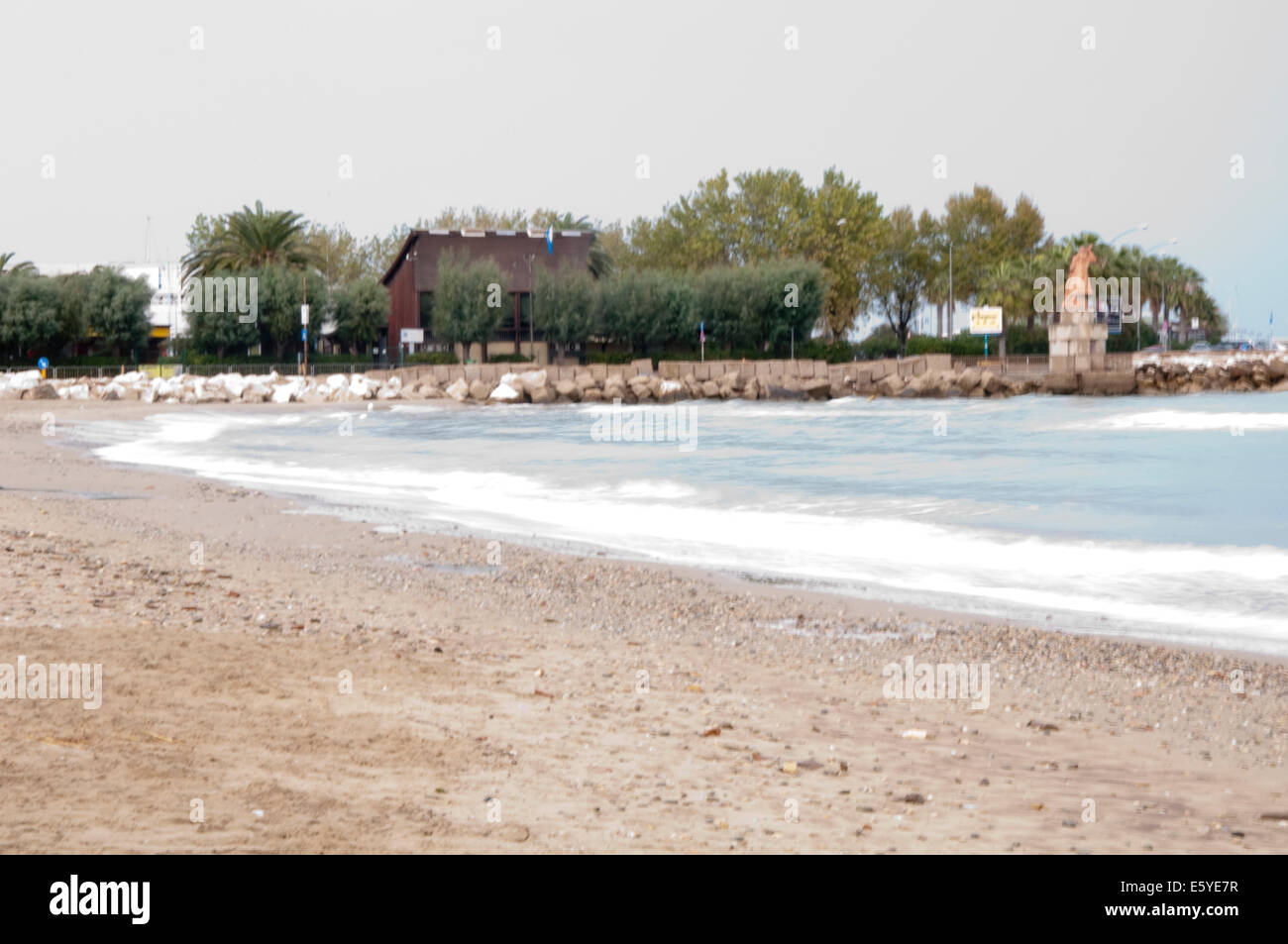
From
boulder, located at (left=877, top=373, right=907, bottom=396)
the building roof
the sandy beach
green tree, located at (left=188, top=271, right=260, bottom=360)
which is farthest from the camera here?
the building roof

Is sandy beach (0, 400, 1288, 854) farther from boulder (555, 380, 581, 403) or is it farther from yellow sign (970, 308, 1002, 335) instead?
yellow sign (970, 308, 1002, 335)

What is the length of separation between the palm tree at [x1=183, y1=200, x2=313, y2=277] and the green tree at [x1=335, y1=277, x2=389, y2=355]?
13.2 feet

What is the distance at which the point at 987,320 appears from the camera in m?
102

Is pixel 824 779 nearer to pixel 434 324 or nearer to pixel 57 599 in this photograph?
pixel 57 599

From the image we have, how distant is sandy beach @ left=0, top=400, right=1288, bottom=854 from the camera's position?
534 centimetres

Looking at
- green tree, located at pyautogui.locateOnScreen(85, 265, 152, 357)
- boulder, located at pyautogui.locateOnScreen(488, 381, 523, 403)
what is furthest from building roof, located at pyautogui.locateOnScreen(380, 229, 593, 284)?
boulder, located at pyautogui.locateOnScreen(488, 381, 523, 403)

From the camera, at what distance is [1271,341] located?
161875 millimetres

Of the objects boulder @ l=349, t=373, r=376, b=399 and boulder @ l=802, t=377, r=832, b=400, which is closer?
boulder @ l=349, t=373, r=376, b=399

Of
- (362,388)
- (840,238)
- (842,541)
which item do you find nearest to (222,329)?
(362,388)

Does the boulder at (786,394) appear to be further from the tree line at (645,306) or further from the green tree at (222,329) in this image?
the green tree at (222,329)

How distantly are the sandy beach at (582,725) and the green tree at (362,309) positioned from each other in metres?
76.6

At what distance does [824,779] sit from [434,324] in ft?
271

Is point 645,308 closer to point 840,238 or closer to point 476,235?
point 476,235

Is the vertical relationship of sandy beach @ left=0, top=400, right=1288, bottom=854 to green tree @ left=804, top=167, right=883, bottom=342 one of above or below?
below
